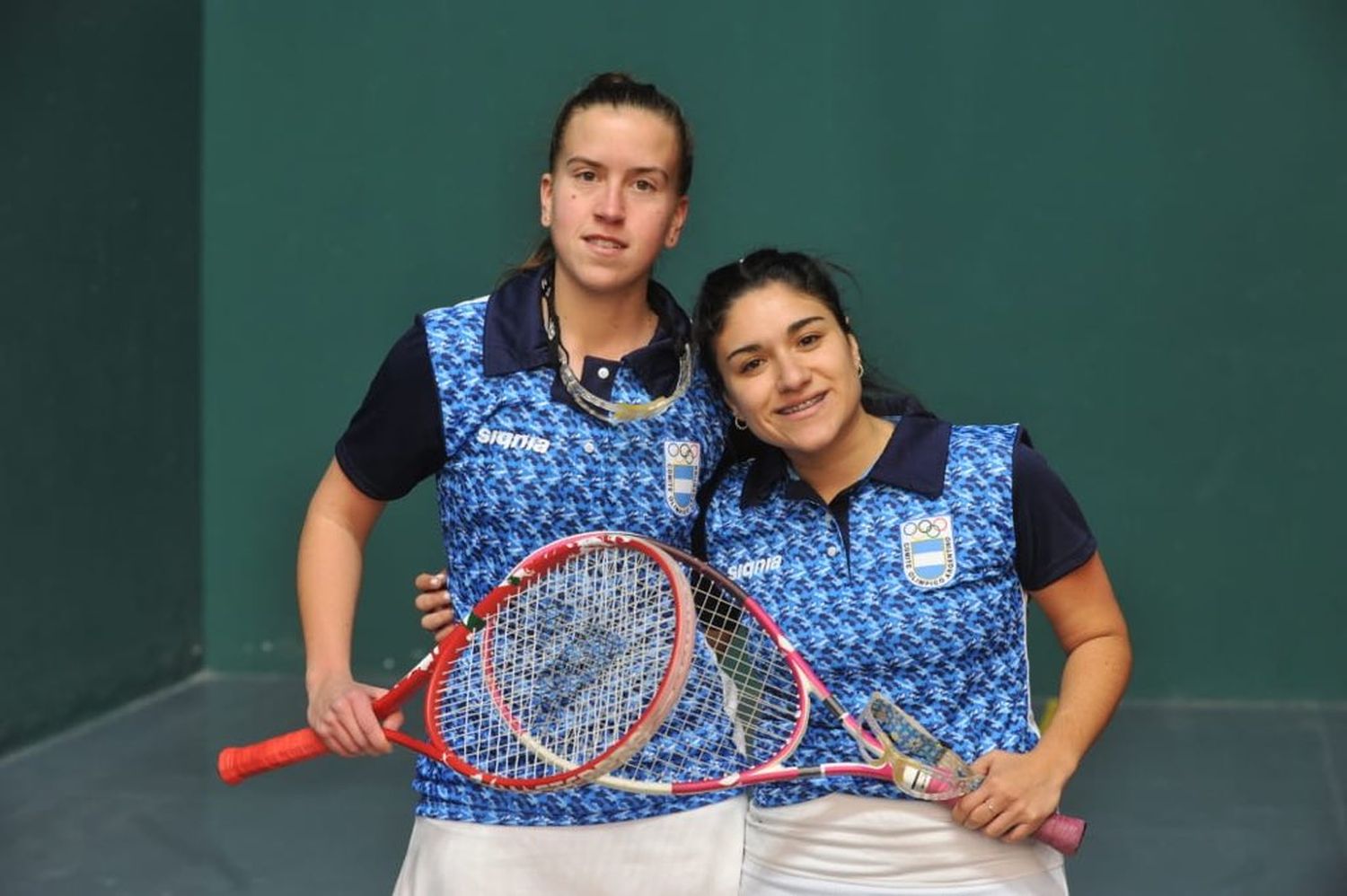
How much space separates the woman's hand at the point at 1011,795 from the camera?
1955 millimetres

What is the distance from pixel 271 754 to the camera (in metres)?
2.16

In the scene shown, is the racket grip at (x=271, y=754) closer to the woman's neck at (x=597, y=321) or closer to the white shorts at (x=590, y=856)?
the white shorts at (x=590, y=856)

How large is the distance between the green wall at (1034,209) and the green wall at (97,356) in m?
0.45

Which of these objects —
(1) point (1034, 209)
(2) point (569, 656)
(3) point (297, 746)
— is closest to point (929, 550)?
(2) point (569, 656)

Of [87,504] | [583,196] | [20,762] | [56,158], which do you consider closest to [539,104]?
[56,158]

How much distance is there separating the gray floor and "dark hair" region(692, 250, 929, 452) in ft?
5.85

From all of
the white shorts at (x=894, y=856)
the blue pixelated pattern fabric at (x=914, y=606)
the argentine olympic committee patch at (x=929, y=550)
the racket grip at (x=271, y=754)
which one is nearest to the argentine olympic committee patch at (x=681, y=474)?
the blue pixelated pattern fabric at (x=914, y=606)

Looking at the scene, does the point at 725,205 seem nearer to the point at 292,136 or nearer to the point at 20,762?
the point at 292,136

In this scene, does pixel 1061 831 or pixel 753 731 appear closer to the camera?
pixel 1061 831

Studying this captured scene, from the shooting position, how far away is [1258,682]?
202 inches

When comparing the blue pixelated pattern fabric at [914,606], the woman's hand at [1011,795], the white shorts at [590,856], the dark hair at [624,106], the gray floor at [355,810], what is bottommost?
the gray floor at [355,810]

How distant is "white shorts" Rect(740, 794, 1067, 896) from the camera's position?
1990mm

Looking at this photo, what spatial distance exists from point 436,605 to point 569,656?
0.82ft

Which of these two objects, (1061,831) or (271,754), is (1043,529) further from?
(271,754)
